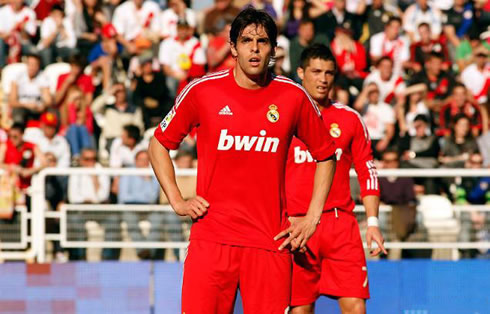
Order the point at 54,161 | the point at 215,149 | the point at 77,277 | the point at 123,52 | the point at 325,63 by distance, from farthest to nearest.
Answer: the point at 123,52 → the point at 54,161 → the point at 77,277 → the point at 325,63 → the point at 215,149

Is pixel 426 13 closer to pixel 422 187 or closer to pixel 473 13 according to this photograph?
pixel 473 13

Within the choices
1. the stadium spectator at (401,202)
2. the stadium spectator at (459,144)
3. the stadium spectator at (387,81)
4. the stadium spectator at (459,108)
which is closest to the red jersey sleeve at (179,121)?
the stadium spectator at (401,202)

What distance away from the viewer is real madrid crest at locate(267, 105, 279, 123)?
635cm

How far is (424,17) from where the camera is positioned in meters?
16.6

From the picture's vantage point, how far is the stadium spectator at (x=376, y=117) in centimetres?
1431

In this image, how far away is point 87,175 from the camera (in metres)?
12.4

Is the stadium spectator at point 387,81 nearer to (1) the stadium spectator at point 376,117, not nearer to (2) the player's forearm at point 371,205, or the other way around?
(1) the stadium spectator at point 376,117

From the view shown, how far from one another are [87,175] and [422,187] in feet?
12.9

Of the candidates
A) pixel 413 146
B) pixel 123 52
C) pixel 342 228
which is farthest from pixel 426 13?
pixel 342 228

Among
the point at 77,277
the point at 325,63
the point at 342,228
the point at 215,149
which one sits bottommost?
the point at 77,277

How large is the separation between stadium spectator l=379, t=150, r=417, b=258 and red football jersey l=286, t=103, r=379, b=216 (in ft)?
12.0

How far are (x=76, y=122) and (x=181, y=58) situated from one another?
190 cm

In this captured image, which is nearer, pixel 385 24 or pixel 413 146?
pixel 413 146

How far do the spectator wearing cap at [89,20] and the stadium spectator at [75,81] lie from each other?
33.6 inches
